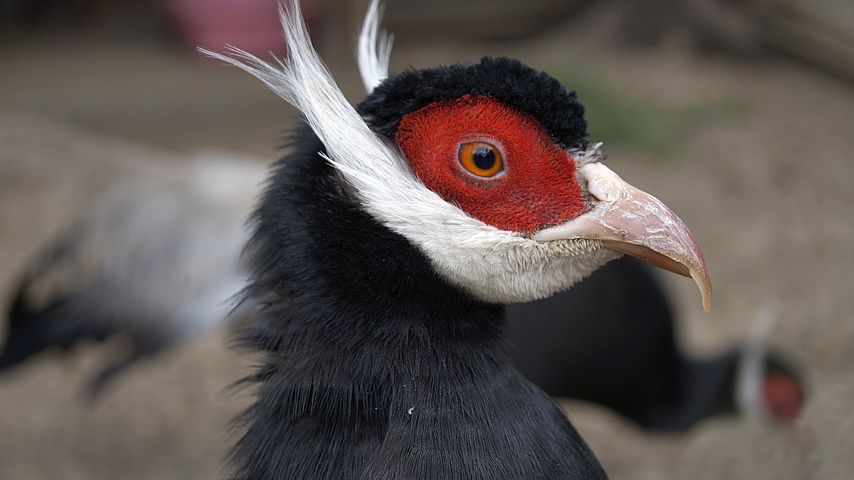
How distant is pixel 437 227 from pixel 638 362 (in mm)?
2720

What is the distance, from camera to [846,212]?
21.1 ft

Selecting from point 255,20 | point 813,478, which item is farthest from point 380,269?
point 255,20

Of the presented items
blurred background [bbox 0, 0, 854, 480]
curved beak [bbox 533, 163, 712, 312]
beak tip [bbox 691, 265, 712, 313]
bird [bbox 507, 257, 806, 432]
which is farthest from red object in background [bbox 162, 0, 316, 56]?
beak tip [bbox 691, 265, 712, 313]

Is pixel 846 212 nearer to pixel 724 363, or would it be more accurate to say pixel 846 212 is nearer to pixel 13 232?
pixel 724 363

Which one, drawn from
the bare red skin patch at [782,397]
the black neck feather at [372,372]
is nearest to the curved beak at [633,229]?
the black neck feather at [372,372]

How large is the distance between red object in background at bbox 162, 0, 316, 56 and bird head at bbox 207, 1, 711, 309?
22.6 feet

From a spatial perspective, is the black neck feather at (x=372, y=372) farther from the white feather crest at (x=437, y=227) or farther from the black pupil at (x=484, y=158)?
the black pupil at (x=484, y=158)

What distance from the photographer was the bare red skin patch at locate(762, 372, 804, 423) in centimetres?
441

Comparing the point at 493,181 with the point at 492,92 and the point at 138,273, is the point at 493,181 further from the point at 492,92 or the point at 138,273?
the point at 138,273

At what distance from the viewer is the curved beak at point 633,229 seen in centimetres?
181

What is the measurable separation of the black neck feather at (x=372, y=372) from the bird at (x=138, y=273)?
2458mm

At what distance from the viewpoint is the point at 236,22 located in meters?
8.48

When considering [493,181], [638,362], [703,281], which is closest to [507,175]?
[493,181]

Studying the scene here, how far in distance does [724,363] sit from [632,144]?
3.08 metres
